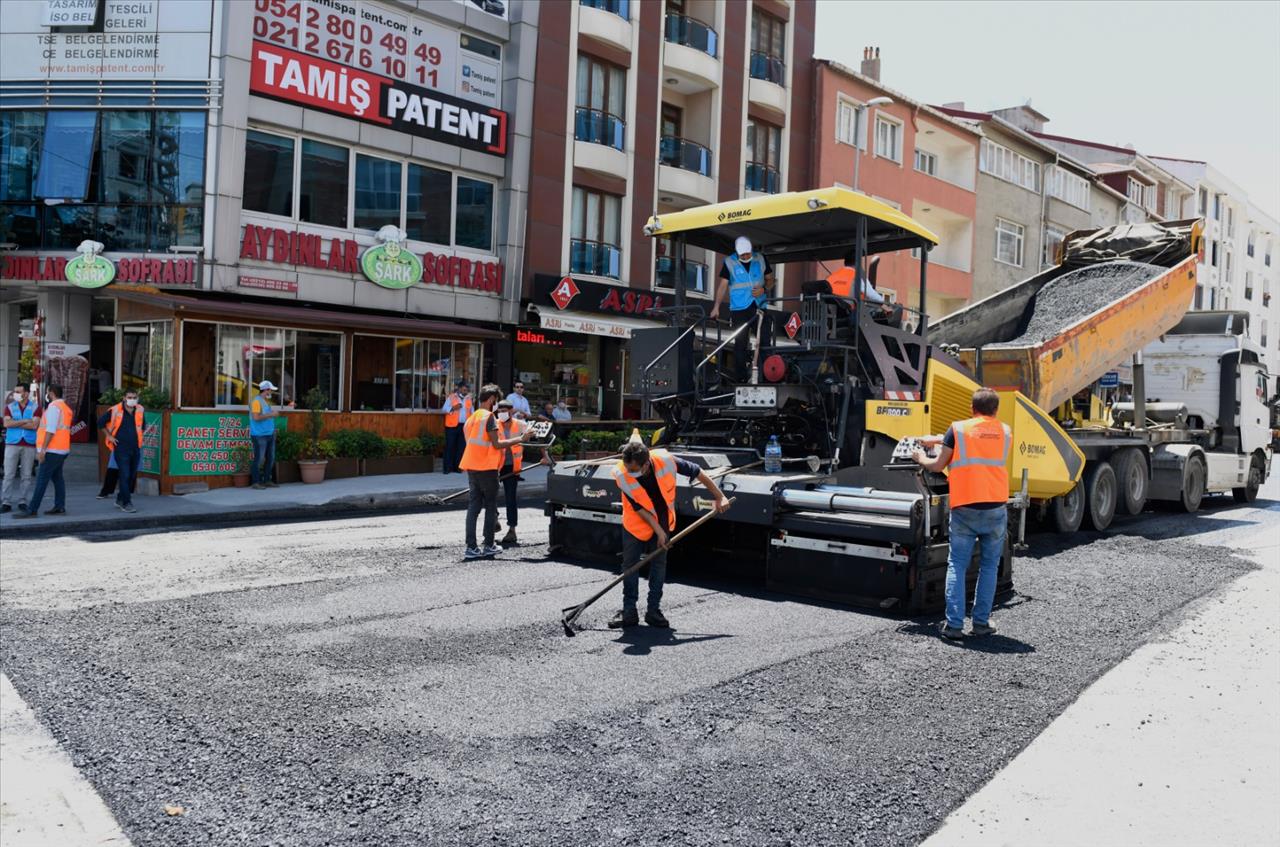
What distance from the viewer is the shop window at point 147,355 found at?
17391 mm

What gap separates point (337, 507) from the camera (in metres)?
15.0

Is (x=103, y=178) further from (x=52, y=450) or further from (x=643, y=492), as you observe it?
(x=643, y=492)

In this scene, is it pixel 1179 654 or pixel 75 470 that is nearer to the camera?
pixel 1179 654

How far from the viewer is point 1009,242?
38.4 meters

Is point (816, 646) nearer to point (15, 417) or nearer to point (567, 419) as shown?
point (15, 417)

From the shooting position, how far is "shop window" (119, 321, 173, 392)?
1739 cm

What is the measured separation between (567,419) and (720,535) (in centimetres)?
1351

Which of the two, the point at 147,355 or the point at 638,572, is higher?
the point at 147,355

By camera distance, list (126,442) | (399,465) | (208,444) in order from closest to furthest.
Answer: (126,442) → (208,444) → (399,465)

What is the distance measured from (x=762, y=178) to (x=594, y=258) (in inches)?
283

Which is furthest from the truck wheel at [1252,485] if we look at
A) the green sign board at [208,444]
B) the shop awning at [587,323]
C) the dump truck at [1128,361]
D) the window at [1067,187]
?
the window at [1067,187]

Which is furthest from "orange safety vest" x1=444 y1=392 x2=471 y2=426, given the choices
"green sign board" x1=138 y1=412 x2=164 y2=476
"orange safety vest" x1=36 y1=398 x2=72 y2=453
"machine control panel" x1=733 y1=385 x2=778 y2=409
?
"machine control panel" x1=733 y1=385 x2=778 y2=409

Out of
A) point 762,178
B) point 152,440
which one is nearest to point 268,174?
point 152,440

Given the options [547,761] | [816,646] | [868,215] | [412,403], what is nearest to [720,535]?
[816,646]
